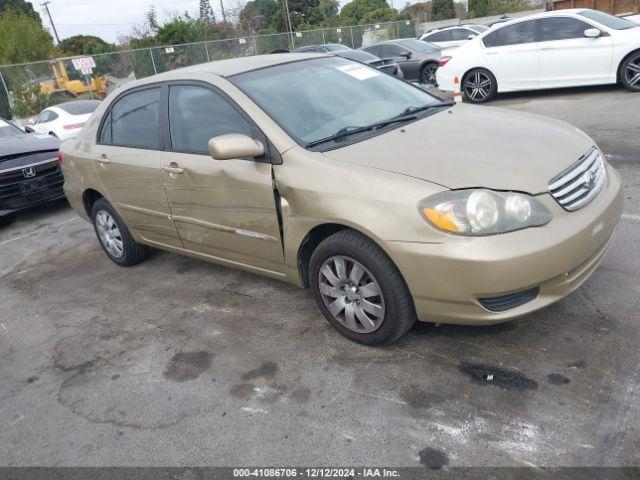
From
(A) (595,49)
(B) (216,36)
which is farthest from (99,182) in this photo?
(B) (216,36)

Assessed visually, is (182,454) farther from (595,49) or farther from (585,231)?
(595,49)

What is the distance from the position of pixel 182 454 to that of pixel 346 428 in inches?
31.5

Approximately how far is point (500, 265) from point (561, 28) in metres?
8.81

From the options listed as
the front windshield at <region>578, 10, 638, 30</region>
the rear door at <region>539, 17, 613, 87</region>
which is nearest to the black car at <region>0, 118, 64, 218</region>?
the rear door at <region>539, 17, 613, 87</region>

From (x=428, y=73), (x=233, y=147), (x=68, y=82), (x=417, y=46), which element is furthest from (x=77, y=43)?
(x=233, y=147)

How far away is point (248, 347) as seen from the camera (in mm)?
3549

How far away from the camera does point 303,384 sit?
10.1ft

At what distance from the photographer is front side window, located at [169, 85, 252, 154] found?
3.68 meters

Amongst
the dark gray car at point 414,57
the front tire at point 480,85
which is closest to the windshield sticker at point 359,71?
the front tire at point 480,85

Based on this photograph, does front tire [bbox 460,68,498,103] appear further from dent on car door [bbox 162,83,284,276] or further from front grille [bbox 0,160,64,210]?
dent on car door [bbox 162,83,284,276]

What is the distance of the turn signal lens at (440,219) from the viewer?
2744 millimetres

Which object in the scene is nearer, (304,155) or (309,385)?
(309,385)

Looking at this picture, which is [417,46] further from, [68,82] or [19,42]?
[19,42]

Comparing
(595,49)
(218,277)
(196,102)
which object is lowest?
(218,277)
